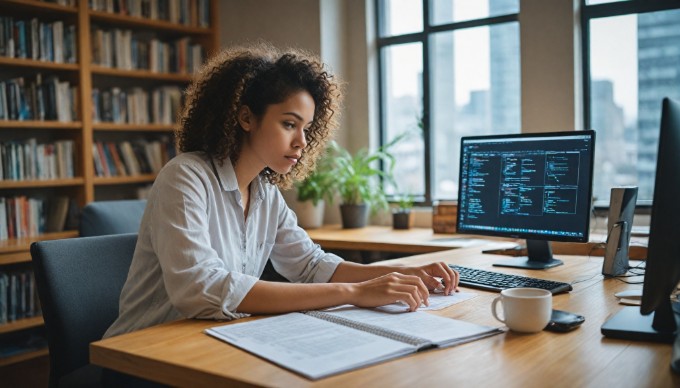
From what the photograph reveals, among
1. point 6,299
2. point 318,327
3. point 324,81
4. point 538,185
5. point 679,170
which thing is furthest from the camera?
point 6,299

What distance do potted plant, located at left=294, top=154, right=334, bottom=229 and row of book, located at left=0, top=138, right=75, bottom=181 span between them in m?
1.32

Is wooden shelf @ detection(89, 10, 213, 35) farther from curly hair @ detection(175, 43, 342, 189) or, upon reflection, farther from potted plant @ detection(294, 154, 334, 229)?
curly hair @ detection(175, 43, 342, 189)

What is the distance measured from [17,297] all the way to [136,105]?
4.38ft

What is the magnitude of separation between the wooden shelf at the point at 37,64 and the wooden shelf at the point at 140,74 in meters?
0.14

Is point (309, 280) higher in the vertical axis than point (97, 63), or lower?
lower

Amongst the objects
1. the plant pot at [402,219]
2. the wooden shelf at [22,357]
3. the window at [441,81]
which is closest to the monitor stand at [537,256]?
the plant pot at [402,219]

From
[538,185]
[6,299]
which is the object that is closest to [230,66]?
[538,185]

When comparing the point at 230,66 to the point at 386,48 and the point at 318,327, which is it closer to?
the point at 318,327

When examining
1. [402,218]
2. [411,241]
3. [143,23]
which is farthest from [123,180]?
[411,241]

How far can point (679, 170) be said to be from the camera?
1142mm

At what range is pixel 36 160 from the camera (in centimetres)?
366

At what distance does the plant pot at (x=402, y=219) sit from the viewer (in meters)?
3.70

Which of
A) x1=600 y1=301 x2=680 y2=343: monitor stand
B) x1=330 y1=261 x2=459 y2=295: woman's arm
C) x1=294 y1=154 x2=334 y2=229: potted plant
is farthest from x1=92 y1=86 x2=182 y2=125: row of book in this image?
x1=600 y1=301 x2=680 y2=343: monitor stand

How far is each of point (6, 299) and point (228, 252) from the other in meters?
2.34
